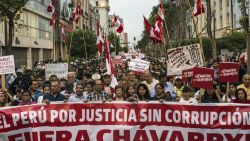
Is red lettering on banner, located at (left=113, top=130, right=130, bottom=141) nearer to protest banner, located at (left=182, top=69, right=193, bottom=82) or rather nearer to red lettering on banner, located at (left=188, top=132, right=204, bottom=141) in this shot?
red lettering on banner, located at (left=188, top=132, right=204, bottom=141)

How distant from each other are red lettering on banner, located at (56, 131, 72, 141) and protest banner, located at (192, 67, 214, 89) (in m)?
2.07

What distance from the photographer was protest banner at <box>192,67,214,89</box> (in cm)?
827

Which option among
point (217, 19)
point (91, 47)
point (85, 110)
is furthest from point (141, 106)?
point (217, 19)

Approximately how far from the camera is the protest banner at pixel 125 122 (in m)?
7.59

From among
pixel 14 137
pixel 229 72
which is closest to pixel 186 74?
pixel 229 72

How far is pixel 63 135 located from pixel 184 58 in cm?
443

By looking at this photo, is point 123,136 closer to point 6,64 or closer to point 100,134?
point 100,134

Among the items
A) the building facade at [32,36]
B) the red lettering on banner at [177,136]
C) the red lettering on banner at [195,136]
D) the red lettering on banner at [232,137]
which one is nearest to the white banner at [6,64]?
the red lettering on banner at [177,136]

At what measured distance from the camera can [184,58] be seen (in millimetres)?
11430

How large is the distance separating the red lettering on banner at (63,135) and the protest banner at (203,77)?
6.80 feet

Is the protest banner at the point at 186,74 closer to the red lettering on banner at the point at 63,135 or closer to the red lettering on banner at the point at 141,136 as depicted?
the red lettering on banner at the point at 141,136

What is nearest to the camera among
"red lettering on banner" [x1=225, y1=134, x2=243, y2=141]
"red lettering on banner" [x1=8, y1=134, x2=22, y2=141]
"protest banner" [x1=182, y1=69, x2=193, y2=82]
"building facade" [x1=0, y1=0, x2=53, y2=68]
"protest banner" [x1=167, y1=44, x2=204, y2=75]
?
"red lettering on banner" [x1=225, y1=134, x2=243, y2=141]

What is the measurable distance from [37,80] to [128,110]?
12.8ft

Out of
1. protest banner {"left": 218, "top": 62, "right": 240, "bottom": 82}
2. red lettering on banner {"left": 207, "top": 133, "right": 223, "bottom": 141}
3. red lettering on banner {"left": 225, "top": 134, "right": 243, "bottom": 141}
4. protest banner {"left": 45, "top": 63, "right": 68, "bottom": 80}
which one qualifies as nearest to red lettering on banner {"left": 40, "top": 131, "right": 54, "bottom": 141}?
red lettering on banner {"left": 207, "top": 133, "right": 223, "bottom": 141}
